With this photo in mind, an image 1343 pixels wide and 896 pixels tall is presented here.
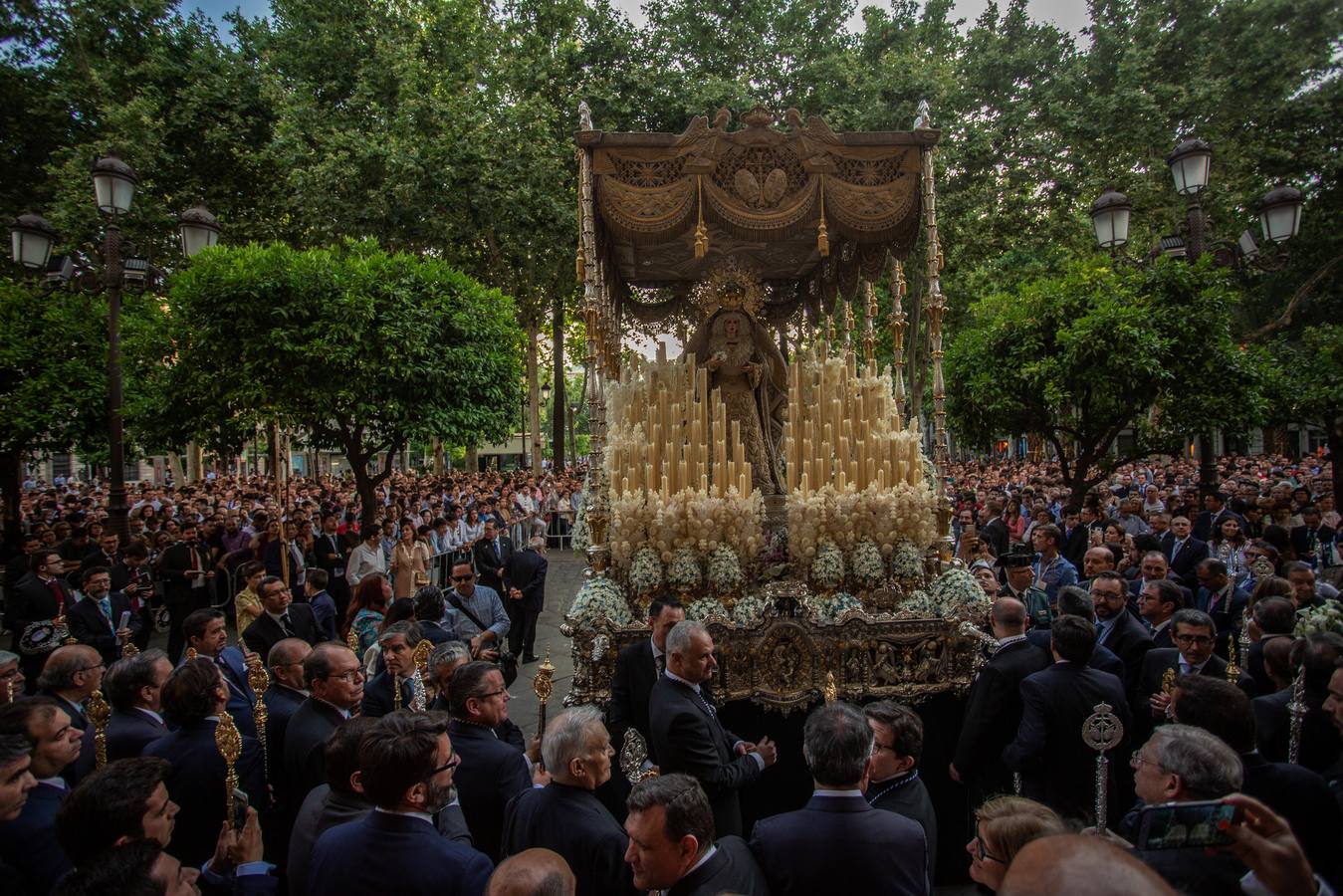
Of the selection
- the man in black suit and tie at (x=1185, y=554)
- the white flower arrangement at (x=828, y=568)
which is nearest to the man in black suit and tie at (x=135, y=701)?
the white flower arrangement at (x=828, y=568)

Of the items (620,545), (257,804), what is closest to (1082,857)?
(257,804)

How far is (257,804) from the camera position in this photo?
3.40 m

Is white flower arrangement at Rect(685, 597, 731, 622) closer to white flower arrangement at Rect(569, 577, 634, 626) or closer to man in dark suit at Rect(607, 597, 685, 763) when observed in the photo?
white flower arrangement at Rect(569, 577, 634, 626)

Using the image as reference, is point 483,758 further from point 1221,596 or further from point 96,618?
point 1221,596

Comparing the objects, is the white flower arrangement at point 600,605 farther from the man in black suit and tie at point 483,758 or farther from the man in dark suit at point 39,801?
the man in dark suit at point 39,801

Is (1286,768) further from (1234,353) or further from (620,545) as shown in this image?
(1234,353)

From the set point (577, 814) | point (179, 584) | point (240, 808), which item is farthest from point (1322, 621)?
point (179, 584)

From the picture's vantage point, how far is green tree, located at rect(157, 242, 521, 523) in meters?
10.5

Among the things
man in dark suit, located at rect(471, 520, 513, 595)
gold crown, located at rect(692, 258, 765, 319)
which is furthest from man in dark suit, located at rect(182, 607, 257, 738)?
gold crown, located at rect(692, 258, 765, 319)

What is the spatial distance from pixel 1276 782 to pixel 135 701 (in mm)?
4578

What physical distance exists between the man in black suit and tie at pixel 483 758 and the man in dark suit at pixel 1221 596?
4.94 metres

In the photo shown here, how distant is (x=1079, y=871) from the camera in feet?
4.40

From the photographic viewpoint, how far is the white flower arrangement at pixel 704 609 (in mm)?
4977

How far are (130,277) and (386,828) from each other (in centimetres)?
1098
